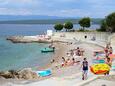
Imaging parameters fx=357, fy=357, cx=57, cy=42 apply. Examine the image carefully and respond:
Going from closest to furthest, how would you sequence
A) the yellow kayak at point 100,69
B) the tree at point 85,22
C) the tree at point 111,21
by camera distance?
the yellow kayak at point 100,69 → the tree at point 111,21 → the tree at point 85,22

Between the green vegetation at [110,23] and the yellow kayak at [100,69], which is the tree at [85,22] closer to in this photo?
the green vegetation at [110,23]

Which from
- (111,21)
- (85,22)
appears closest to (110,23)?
(111,21)

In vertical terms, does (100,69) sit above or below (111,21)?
below

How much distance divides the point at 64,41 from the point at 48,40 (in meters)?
9.52

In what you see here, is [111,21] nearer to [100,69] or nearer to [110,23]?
[110,23]

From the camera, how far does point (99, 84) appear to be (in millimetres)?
21859

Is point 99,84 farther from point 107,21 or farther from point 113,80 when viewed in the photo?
point 107,21

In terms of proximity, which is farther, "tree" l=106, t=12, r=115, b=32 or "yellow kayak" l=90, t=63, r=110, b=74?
"tree" l=106, t=12, r=115, b=32

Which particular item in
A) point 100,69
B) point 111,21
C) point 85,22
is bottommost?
point 100,69

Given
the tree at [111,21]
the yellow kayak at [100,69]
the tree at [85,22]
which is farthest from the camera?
the tree at [85,22]

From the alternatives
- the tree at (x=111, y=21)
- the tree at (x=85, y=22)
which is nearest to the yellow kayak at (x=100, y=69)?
the tree at (x=111, y=21)

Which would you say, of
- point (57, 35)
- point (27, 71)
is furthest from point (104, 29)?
point (27, 71)

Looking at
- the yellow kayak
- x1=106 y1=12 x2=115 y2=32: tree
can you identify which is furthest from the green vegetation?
the yellow kayak

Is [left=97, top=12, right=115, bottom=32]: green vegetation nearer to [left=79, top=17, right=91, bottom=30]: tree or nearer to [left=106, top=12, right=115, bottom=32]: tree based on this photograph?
[left=106, top=12, right=115, bottom=32]: tree
